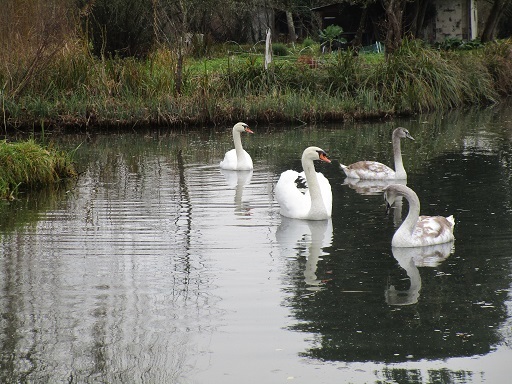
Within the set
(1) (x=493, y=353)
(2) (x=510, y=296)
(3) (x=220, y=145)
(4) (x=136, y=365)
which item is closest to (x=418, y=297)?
(2) (x=510, y=296)

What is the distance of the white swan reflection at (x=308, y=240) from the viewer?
345 inches

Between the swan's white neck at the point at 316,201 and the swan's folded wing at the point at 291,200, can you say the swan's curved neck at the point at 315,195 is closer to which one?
Answer: the swan's white neck at the point at 316,201

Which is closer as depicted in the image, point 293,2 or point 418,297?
point 418,297

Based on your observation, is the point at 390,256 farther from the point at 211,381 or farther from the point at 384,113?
the point at 384,113

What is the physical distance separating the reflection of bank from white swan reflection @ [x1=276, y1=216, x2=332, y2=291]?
24.8 inches

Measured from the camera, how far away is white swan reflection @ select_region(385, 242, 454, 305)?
7906mm

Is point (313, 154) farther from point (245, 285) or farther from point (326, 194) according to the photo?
point (245, 285)

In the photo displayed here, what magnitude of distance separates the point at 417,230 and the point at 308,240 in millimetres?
1211

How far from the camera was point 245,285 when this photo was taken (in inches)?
328

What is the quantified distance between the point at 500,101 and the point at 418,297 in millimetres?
19363

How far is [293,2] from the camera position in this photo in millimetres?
41156

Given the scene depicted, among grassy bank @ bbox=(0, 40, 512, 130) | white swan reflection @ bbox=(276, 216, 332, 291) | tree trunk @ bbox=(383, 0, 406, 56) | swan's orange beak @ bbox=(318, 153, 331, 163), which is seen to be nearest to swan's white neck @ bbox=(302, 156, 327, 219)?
white swan reflection @ bbox=(276, 216, 332, 291)

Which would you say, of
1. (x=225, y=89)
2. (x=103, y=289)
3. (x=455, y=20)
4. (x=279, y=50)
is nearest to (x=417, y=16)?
(x=455, y=20)

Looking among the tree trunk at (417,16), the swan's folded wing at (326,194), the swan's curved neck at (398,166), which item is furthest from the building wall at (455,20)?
the swan's folded wing at (326,194)
